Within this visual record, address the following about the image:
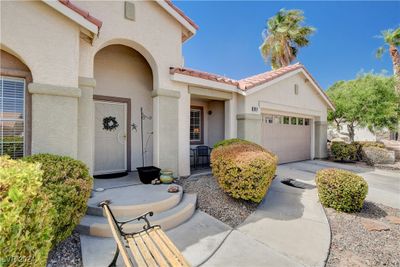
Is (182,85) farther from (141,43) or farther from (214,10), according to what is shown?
(214,10)

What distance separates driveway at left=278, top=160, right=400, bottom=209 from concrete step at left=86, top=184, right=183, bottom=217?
6.00 meters

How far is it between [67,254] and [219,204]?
3520 millimetres

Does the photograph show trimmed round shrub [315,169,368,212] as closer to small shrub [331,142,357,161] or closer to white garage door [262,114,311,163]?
white garage door [262,114,311,163]

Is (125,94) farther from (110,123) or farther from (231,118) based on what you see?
(231,118)

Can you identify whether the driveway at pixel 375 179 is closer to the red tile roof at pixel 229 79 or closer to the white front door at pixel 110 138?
the red tile roof at pixel 229 79

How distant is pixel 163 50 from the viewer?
729 centimetres

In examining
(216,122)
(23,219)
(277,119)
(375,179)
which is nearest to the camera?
(23,219)

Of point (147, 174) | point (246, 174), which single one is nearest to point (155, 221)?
point (147, 174)

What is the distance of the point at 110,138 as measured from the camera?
7.57 meters

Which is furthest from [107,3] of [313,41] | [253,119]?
[313,41]

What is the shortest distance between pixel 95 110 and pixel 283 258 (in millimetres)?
7057

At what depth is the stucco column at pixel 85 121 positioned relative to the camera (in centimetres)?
551

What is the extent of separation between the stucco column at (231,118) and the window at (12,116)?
705cm

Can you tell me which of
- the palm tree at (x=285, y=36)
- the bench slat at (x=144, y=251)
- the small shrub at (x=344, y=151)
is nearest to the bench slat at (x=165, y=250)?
the bench slat at (x=144, y=251)
